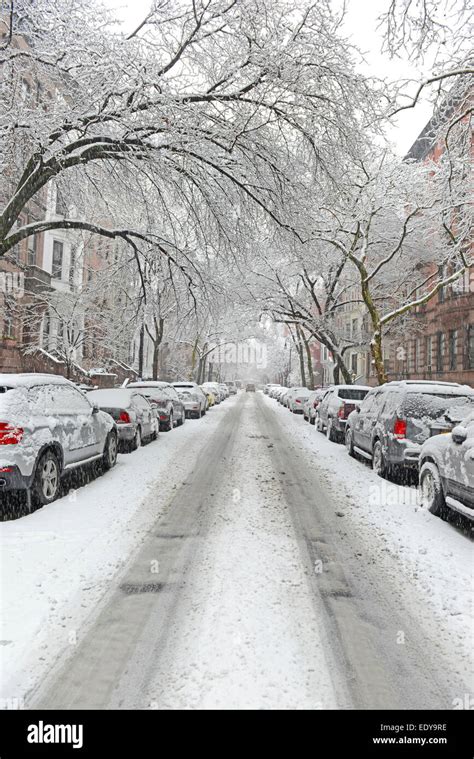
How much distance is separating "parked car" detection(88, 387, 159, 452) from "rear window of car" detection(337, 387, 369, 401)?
20.9 feet

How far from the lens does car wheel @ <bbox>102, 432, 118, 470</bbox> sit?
9320 mm

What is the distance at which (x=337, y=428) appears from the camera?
570 inches

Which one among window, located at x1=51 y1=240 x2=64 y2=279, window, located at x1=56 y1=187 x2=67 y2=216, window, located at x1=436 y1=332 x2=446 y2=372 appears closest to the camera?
window, located at x1=56 y1=187 x2=67 y2=216

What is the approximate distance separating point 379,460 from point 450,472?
3195 mm

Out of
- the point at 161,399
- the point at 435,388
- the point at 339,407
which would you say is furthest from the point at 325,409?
the point at 435,388

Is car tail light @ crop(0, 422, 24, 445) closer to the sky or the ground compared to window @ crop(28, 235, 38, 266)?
closer to the ground

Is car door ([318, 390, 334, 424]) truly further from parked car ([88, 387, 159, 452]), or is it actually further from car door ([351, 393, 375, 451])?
parked car ([88, 387, 159, 452])

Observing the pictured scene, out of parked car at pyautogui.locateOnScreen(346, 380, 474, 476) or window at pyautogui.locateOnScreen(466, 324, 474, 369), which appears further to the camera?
window at pyautogui.locateOnScreen(466, 324, 474, 369)

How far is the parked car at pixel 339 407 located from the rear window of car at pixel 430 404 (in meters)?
5.29

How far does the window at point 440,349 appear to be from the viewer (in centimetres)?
3081

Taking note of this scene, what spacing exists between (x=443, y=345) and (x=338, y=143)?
25045mm

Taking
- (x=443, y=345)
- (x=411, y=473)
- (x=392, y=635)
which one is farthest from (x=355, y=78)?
(x=443, y=345)

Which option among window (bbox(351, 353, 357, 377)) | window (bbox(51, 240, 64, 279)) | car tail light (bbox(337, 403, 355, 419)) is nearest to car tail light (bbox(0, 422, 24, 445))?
car tail light (bbox(337, 403, 355, 419))

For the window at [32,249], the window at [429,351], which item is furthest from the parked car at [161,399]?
the window at [429,351]
